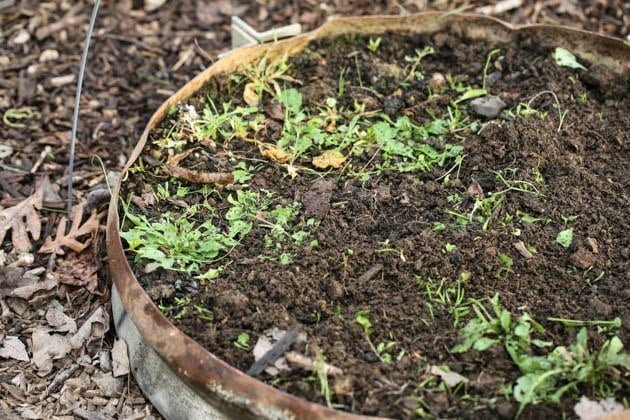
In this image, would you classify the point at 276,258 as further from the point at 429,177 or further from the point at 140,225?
the point at 429,177

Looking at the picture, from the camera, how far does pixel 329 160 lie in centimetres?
320

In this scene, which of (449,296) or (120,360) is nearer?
(449,296)

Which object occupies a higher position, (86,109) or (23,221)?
(86,109)

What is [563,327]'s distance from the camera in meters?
2.56

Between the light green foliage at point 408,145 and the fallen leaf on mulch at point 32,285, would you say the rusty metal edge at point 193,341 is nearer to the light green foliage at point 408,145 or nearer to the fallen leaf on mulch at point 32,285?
the fallen leaf on mulch at point 32,285

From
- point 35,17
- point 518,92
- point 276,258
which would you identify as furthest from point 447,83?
point 35,17

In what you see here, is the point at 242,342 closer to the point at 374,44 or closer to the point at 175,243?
the point at 175,243

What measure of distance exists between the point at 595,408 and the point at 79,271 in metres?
2.04

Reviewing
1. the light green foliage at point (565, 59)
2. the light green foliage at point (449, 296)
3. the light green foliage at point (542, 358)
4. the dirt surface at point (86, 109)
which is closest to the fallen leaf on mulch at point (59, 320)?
the dirt surface at point (86, 109)

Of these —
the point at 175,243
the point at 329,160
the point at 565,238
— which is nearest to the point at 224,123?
the point at 329,160

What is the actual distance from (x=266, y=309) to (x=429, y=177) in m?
0.92

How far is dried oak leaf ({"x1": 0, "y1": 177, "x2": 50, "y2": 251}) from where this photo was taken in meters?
3.32

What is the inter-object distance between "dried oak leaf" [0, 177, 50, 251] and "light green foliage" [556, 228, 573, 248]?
A: 2110 millimetres

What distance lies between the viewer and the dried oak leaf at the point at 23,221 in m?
3.32
